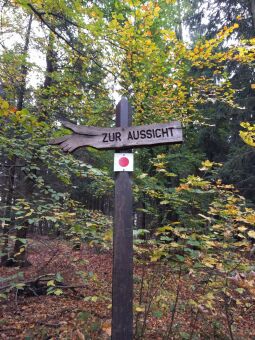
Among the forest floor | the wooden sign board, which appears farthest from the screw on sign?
the forest floor

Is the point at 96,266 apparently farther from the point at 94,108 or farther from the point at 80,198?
the point at 80,198

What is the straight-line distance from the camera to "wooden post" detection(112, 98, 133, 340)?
2.75 meters

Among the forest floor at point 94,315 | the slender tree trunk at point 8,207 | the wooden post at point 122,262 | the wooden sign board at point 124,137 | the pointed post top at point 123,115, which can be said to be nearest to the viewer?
the wooden post at point 122,262

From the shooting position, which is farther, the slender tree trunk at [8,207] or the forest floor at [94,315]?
the slender tree trunk at [8,207]

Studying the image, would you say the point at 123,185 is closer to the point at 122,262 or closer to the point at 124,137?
the point at 124,137

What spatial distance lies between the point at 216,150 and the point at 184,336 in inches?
545

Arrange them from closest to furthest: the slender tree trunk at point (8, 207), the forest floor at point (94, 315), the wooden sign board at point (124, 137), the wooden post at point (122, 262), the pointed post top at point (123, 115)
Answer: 1. the wooden post at point (122, 262)
2. the wooden sign board at point (124, 137)
3. the pointed post top at point (123, 115)
4. the forest floor at point (94, 315)
5. the slender tree trunk at point (8, 207)

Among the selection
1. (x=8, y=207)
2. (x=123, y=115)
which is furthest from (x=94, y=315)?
(x=123, y=115)

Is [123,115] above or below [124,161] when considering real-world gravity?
above

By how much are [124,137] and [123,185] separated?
0.56 m

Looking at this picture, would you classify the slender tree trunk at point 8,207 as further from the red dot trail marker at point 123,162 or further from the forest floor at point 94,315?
the red dot trail marker at point 123,162

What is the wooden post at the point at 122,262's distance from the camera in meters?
2.75

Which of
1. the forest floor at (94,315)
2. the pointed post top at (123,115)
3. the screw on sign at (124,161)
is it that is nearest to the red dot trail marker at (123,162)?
the screw on sign at (124,161)

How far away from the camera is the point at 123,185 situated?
3.05 meters
